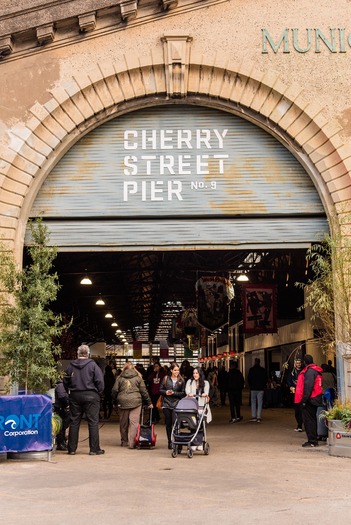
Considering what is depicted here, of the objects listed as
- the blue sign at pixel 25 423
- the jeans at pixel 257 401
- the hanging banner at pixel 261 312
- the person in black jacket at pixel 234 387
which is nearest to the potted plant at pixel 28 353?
the blue sign at pixel 25 423

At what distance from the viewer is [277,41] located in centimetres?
1548

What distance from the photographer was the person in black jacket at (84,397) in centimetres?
1365

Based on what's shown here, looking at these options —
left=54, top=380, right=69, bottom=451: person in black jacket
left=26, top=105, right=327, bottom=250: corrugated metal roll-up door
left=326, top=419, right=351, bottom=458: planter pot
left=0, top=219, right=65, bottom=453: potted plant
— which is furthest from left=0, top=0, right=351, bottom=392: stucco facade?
left=326, top=419, right=351, bottom=458: planter pot

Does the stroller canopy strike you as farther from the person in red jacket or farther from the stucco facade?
the stucco facade

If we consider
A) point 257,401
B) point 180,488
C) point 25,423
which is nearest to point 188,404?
point 25,423

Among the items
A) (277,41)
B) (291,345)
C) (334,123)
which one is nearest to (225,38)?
(277,41)

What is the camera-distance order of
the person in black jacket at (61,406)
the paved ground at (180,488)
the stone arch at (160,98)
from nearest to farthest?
the paved ground at (180,488) → the person in black jacket at (61,406) → the stone arch at (160,98)

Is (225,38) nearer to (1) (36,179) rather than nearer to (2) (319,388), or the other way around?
(1) (36,179)

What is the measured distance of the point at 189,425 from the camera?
44.4 feet

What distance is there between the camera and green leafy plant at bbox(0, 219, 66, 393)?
13039 millimetres

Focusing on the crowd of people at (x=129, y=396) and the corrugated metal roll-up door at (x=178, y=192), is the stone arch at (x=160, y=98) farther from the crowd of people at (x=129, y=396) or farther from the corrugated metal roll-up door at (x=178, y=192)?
the crowd of people at (x=129, y=396)

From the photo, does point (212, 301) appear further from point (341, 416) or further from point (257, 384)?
point (341, 416)

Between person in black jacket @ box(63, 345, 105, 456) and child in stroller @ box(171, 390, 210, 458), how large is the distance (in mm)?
1483

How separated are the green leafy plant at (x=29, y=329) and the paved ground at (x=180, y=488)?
1.55 m
